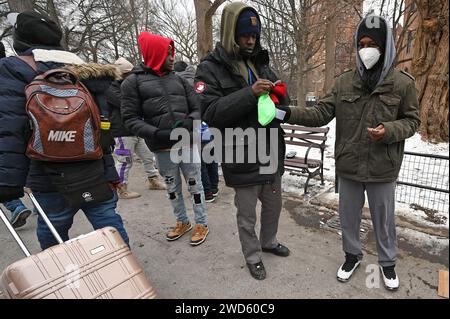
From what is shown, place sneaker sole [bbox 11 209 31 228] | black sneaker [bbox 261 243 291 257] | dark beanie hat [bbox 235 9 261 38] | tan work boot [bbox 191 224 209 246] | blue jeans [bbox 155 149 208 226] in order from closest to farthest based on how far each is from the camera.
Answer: dark beanie hat [bbox 235 9 261 38], black sneaker [bbox 261 243 291 257], blue jeans [bbox 155 149 208 226], tan work boot [bbox 191 224 209 246], sneaker sole [bbox 11 209 31 228]

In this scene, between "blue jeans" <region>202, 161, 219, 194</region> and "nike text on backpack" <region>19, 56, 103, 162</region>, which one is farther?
"blue jeans" <region>202, 161, 219, 194</region>

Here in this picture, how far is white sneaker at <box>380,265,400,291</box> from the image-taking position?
239 centimetres

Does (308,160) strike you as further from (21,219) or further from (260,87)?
(21,219)

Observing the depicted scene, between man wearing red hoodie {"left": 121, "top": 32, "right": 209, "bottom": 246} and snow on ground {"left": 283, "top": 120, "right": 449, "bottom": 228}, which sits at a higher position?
man wearing red hoodie {"left": 121, "top": 32, "right": 209, "bottom": 246}

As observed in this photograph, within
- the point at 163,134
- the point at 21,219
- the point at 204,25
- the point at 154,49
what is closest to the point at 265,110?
the point at 163,134

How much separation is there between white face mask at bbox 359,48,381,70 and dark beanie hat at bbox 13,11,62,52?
2.17 m

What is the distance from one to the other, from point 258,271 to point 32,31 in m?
2.48

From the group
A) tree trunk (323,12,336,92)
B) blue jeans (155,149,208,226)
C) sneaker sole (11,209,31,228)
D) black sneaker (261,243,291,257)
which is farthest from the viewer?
tree trunk (323,12,336,92)

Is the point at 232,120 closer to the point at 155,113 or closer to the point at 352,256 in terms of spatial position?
the point at 155,113

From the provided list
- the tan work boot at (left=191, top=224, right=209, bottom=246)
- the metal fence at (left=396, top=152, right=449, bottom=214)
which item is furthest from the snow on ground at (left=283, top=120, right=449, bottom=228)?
the tan work boot at (left=191, top=224, right=209, bottom=246)

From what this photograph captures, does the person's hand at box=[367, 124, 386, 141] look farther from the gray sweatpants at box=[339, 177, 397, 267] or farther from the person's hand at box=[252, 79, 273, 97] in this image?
the person's hand at box=[252, 79, 273, 97]

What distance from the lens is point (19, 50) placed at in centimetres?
206

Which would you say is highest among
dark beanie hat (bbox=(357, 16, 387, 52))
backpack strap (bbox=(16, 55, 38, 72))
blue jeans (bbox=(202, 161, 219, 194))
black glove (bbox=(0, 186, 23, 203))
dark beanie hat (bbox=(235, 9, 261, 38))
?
dark beanie hat (bbox=(235, 9, 261, 38))
